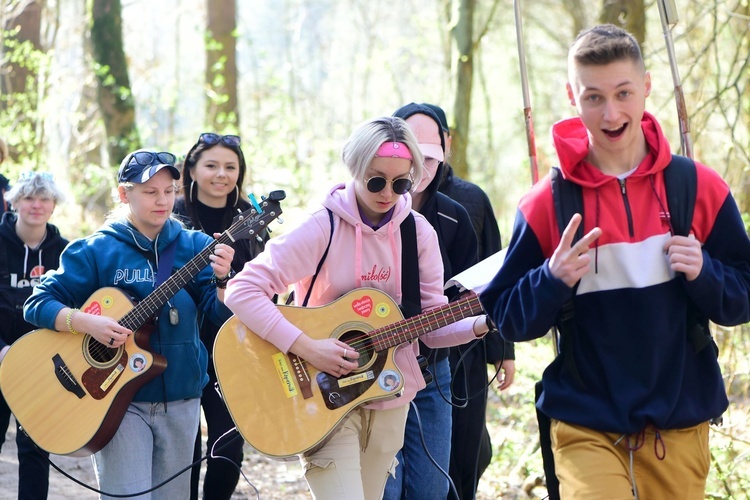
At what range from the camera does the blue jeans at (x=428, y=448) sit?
4.82 m

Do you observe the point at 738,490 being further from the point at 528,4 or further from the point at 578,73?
the point at 528,4

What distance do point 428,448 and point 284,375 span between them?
106cm

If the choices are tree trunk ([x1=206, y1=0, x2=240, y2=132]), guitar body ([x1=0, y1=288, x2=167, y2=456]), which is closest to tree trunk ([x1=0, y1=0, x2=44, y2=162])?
tree trunk ([x1=206, y1=0, x2=240, y2=132])

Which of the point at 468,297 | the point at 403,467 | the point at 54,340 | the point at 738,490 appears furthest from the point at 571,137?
the point at 738,490

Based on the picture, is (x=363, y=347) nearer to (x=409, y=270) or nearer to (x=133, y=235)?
(x=409, y=270)

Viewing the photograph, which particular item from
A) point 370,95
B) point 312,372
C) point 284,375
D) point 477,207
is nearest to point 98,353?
point 284,375

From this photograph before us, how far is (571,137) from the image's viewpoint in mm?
3209

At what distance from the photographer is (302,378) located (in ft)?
13.6

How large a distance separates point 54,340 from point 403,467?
73.2 inches

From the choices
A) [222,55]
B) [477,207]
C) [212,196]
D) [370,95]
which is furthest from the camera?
[370,95]

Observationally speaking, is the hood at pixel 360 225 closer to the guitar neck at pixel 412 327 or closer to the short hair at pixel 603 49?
the guitar neck at pixel 412 327

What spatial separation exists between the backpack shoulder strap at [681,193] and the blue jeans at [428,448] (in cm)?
200

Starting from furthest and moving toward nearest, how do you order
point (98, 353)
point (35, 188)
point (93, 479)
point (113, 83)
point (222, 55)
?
point (222, 55), point (113, 83), point (93, 479), point (35, 188), point (98, 353)

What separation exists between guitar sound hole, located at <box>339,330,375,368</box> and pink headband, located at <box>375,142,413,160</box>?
768mm
